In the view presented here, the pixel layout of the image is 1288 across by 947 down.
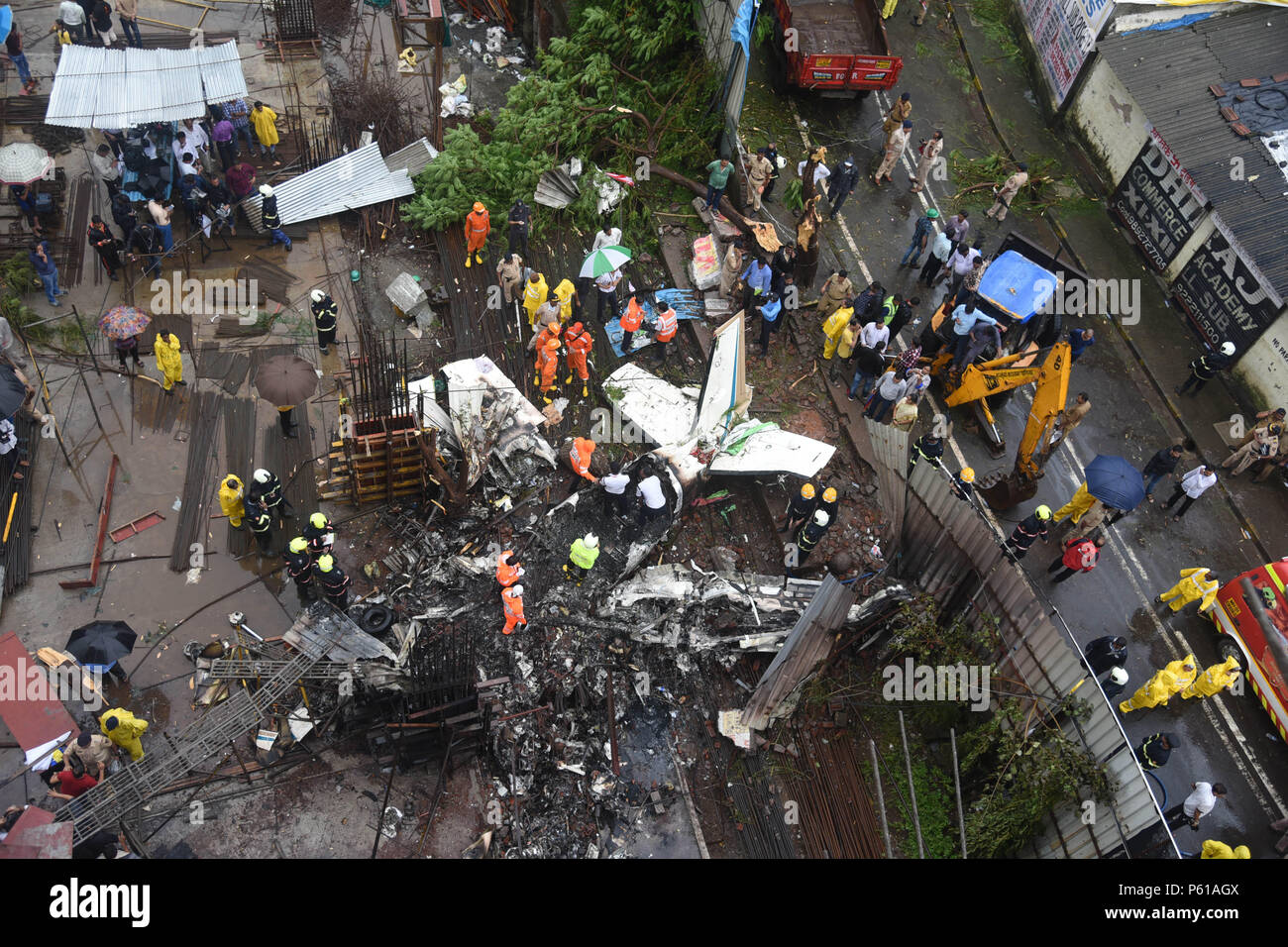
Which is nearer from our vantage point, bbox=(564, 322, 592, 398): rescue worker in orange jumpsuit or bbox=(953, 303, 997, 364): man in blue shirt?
bbox=(564, 322, 592, 398): rescue worker in orange jumpsuit

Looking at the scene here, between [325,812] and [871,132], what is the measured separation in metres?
18.1

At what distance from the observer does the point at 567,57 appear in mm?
20375

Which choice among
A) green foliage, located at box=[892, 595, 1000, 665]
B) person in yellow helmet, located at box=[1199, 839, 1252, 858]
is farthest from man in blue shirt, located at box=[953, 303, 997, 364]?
person in yellow helmet, located at box=[1199, 839, 1252, 858]

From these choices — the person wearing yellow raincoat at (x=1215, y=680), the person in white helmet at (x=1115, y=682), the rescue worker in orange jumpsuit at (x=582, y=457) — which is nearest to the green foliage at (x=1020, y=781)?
the person in white helmet at (x=1115, y=682)

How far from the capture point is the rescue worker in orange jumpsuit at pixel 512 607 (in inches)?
520

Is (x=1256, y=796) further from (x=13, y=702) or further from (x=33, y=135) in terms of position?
(x=33, y=135)

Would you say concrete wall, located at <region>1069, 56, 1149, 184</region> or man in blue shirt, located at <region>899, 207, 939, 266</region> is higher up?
concrete wall, located at <region>1069, 56, 1149, 184</region>

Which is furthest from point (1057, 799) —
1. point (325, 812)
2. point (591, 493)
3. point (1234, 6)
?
point (1234, 6)

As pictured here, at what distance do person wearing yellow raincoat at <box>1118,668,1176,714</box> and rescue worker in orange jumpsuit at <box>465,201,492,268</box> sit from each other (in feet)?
44.2

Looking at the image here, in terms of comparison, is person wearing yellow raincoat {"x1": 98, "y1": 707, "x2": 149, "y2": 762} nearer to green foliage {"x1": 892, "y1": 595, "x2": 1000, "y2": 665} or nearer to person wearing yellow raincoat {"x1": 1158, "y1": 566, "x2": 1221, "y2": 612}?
green foliage {"x1": 892, "y1": 595, "x2": 1000, "y2": 665}

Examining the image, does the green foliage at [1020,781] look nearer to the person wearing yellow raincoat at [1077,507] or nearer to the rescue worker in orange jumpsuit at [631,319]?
the person wearing yellow raincoat at [1077,507]

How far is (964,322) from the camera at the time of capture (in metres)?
16.9

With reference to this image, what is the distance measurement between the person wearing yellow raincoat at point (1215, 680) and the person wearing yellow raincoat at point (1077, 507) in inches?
119

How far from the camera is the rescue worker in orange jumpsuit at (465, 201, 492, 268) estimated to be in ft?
58.7
